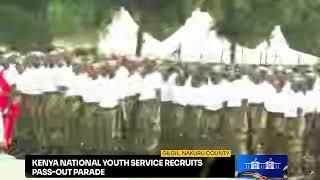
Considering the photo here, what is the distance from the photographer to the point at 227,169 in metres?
3.62

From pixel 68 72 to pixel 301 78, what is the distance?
1.48m

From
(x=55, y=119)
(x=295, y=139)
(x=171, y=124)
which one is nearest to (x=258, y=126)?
(x=295, y=139)

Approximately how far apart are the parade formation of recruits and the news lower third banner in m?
0.05

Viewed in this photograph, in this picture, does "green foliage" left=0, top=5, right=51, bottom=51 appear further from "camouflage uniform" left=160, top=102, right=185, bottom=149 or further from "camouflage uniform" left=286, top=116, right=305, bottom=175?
"camouflage uniform" left=286, top=116, right=305, bottom=175

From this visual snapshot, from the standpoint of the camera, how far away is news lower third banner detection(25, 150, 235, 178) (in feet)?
11.7

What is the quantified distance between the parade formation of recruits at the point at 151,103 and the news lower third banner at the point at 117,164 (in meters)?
0.05

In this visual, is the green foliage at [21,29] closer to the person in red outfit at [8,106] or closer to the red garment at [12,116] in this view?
the person in red outfit at [8,106]

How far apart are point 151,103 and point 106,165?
0.49 meters

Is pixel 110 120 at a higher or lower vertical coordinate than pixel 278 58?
lower

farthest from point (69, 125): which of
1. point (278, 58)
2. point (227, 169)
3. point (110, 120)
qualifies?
point (278, 58)

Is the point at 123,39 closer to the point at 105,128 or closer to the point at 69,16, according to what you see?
the point at 69,16

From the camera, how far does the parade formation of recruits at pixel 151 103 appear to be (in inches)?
139

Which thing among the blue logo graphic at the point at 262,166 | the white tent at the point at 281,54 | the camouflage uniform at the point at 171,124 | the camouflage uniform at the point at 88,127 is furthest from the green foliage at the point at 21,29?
the blue logo graphic at the point at 262,166

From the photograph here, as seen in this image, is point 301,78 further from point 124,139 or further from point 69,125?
point 69,125
